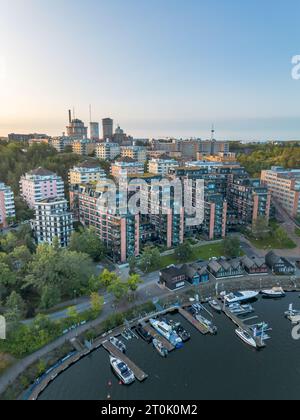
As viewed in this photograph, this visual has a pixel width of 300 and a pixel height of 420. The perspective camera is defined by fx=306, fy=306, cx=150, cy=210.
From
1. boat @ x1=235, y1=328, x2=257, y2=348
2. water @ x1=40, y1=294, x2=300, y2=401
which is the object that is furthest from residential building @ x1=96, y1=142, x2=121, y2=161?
boat @ x1=235, y1=328, x2=257, y2=348

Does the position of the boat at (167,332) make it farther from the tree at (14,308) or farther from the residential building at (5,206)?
the residential building at (5,206)

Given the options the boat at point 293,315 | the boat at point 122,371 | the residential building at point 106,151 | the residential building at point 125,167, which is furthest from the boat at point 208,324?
the residential building at point 106,151

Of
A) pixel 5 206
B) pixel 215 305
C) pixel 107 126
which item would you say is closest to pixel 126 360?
pixel 215 305

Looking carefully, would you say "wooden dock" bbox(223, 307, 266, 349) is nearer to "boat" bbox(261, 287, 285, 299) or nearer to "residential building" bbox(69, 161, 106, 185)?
"boat" bbox(261, 287, 285, 299)

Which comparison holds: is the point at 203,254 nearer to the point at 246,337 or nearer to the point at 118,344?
the point at 246,337
